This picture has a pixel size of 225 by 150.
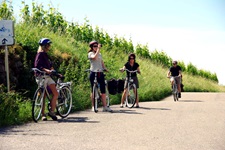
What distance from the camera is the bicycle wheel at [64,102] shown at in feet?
39.8

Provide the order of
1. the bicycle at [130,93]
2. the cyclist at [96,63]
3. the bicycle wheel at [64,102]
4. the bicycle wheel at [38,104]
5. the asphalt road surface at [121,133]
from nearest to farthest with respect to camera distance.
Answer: the asphalt road surface at [121,133]
the bicycle wheel at [38,104]
the bicycle wheel at [64,102]
the cyclist at [96,63]
the bicycle at [130,93]

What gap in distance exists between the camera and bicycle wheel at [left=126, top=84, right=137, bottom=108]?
15711 mm

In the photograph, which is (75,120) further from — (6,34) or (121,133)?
(6,34)

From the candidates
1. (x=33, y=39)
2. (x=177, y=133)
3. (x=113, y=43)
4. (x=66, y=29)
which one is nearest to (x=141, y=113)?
(x=177, y=133)

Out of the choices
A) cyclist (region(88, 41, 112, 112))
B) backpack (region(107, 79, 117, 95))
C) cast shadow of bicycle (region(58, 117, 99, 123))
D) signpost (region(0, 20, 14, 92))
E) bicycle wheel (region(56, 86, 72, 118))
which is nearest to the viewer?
cast shadow of bicycle (region(58, 117, 99, 123))

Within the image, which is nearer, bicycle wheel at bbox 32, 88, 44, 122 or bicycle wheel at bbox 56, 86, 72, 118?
bicycle wheel at bbox 32, 88, 44, 122

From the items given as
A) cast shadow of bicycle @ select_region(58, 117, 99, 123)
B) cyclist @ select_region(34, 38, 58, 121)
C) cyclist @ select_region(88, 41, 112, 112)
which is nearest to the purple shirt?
cyclist @ select_region(34, 38, 58, 121)

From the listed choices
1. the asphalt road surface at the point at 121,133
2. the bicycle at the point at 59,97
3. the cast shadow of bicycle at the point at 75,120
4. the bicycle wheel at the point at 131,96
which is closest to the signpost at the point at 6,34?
the bicycle at the point at 59,97

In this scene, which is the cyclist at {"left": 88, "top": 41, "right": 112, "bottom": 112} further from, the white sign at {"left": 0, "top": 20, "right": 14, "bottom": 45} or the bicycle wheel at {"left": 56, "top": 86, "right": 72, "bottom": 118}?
the white sign at {"left": 0, "top": 20, "right": 14, "bottom": 45}

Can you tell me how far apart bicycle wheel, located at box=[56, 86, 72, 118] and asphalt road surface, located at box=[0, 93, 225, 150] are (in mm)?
305

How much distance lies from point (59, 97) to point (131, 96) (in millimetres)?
4292

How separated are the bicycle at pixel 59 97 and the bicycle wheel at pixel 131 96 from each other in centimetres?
361

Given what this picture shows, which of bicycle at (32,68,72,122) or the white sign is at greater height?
the white sign

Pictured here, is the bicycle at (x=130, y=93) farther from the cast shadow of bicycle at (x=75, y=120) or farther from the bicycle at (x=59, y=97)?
the cast shadow of bicycle at (x=75, y=120)
